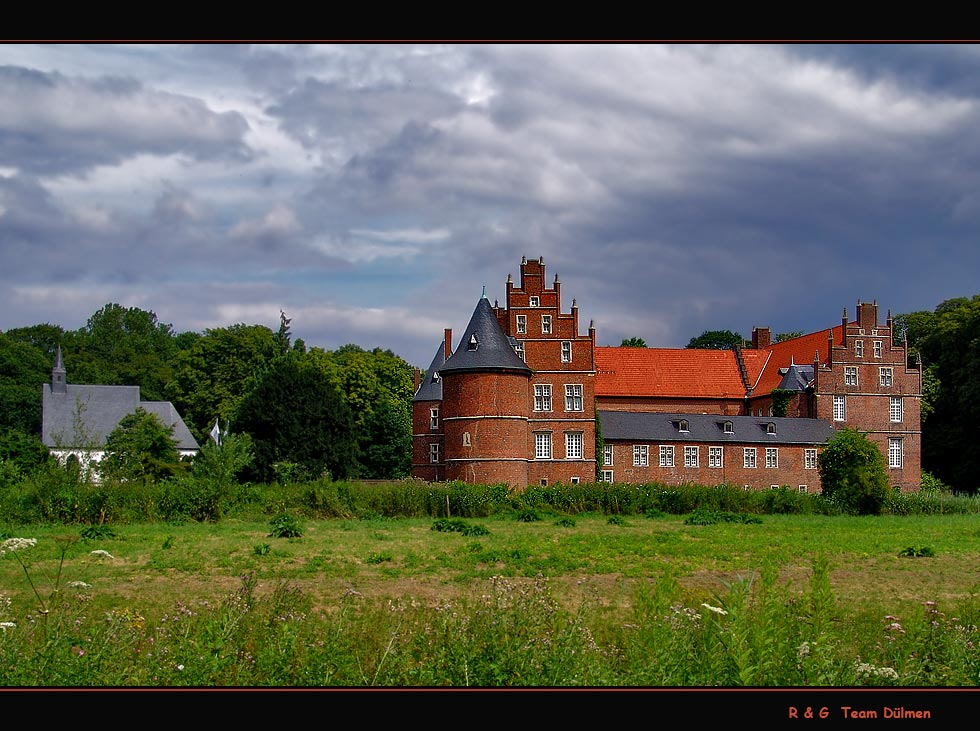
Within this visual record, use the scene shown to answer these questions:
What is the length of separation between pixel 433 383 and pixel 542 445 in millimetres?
7915

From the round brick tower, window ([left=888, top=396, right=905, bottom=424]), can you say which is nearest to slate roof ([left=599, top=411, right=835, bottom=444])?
window ([left=888, top=396, right=905, bottom=424])

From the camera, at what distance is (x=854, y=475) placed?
41.2m

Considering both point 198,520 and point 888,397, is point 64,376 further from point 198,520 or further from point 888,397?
point 888,397

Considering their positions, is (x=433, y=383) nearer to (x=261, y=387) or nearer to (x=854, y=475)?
(x=261, y=387)

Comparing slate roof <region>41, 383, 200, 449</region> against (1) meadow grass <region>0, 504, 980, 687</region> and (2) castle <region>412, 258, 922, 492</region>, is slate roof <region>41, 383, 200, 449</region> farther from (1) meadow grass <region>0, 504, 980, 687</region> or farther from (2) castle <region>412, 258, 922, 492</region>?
(1) meadow grass <region>0, 504, 980, 687</region>

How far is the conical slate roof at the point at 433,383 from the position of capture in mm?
56469

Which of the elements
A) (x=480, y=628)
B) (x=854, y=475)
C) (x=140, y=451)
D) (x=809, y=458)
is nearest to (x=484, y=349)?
(x=854, y=475)

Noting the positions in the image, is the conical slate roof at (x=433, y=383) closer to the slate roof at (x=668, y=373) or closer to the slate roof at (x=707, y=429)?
the slate roof at (x=707, y=429)

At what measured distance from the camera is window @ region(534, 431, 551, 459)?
171 ft

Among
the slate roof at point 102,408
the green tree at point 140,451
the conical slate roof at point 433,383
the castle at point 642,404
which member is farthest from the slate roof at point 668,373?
the green tree at point 140,451

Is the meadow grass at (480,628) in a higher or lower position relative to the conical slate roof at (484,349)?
lower

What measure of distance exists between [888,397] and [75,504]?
165 feet

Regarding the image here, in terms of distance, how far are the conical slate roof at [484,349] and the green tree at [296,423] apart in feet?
37.4
